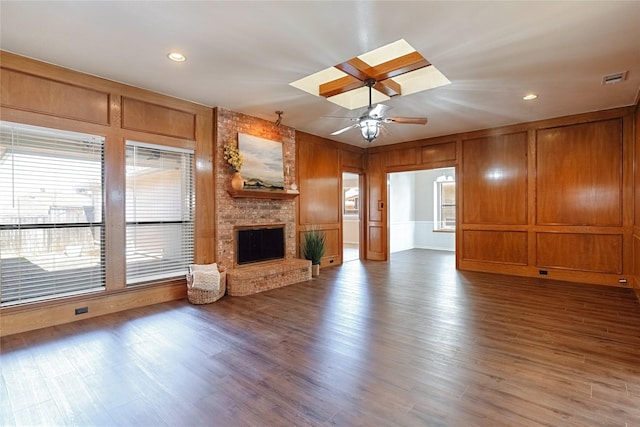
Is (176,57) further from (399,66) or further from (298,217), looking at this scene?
(298,217)

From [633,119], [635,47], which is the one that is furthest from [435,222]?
[635,47]

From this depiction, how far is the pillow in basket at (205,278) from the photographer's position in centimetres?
429

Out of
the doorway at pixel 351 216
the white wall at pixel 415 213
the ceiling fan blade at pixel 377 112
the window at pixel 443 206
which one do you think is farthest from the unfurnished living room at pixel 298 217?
the doorway at pixel 351 216

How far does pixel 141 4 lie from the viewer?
2.46 meters

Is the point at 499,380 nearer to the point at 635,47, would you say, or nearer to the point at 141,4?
the point at 635,47

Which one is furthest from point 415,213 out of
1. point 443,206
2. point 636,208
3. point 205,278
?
point 205,278

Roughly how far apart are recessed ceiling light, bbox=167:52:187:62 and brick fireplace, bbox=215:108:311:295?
1576 millimetres

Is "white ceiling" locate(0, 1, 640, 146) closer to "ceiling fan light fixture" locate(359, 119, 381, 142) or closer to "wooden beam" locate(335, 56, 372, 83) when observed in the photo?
"wooden beam" locate(335, 56, 372, 83)

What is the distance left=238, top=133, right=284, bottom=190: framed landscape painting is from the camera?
206 inches

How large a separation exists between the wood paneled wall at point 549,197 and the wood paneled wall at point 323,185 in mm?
1909

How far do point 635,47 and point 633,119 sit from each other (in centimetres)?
251

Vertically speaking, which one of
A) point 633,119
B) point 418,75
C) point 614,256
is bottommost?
point 614,256

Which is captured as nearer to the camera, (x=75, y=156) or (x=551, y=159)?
(x=75, y=156)

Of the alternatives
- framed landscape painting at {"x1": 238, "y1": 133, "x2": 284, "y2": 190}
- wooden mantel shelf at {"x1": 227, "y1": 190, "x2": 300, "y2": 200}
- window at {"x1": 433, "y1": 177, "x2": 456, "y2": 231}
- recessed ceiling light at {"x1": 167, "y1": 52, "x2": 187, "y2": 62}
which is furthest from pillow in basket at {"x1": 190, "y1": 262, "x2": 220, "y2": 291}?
window at {"x1": 433, "y1": 177, "x2": 456, "y2": 231}
